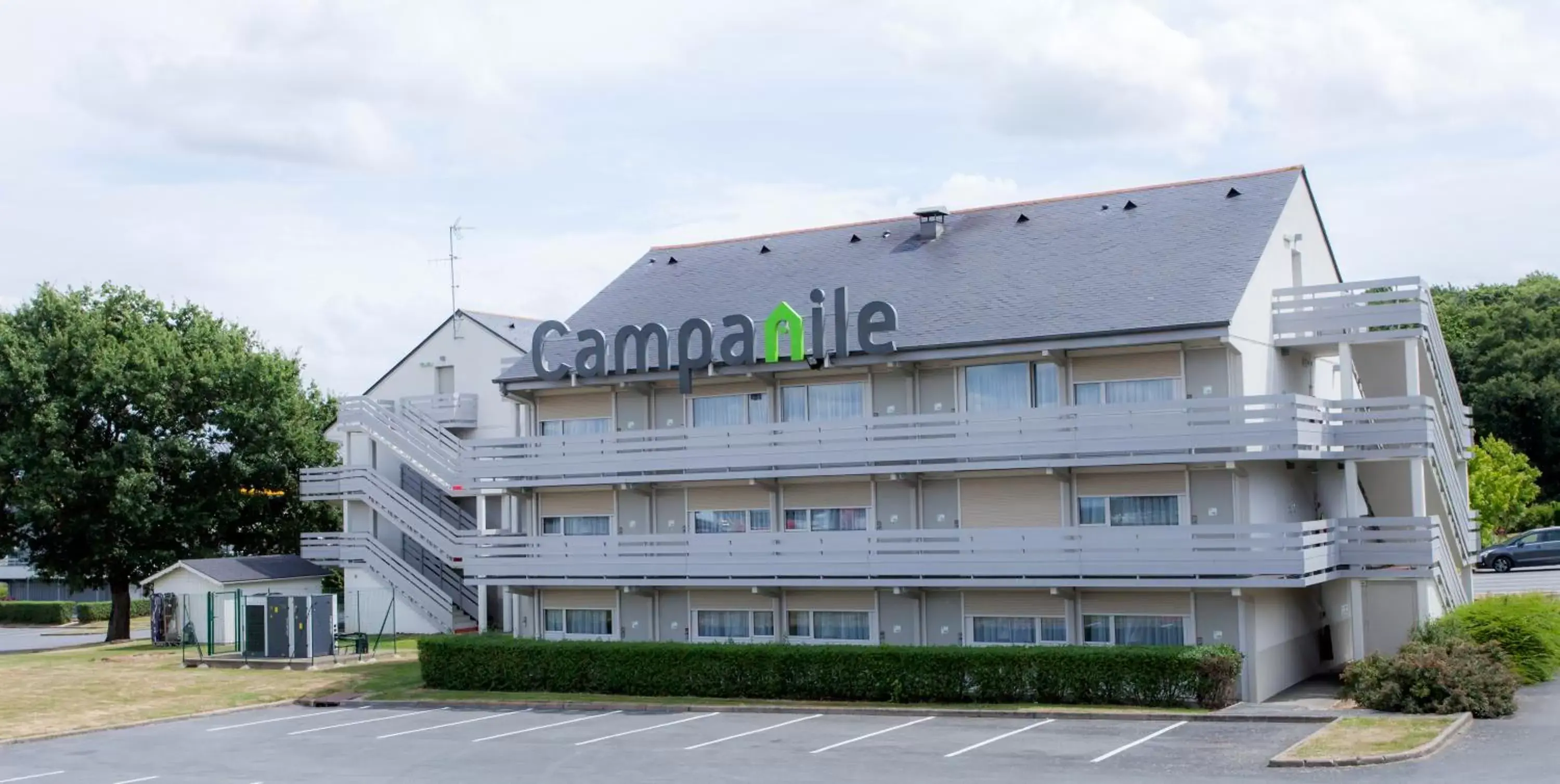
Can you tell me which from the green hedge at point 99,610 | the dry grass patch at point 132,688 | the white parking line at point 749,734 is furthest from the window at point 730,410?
the green hedge at point 99,610

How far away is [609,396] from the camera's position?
39.0 m

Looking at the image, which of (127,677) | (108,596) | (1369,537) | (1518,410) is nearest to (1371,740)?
(1369,537)

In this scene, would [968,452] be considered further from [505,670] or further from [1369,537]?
[505,670]

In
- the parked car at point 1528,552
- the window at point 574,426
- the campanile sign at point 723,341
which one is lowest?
the parked car at point 1528,552

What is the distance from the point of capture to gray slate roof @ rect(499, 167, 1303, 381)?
32.4 metres

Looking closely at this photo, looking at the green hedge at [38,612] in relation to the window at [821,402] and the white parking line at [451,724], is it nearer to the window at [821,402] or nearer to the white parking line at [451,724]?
the white parking line at [451,724]

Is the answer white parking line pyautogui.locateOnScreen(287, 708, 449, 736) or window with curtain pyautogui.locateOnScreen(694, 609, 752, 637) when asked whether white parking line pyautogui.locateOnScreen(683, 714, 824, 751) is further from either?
white parking line pyautogui.locateOnScreen(287, 708, 449, 736)

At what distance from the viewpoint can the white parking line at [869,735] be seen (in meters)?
26.3

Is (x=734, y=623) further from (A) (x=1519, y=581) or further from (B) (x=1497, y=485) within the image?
(B) (x=1497, y=485)

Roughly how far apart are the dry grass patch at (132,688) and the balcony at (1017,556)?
7.23 m

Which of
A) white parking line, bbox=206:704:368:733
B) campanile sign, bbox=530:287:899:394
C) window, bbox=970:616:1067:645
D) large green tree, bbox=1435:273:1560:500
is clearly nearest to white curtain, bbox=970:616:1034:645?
window, bbox=970:616:1067:645

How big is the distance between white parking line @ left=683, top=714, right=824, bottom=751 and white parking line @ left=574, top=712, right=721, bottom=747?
2.02 m

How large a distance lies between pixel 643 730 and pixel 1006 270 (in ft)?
46.9

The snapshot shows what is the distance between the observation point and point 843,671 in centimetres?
3222
